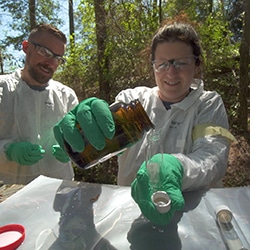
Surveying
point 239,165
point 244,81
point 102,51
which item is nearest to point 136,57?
point 102,51

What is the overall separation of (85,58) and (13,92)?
2505mm

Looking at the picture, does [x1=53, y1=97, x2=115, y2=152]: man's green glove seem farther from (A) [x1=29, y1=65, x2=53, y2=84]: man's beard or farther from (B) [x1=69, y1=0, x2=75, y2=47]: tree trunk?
(B) [x1=69, y1=0, x2=75, y2=47]: tree trunk

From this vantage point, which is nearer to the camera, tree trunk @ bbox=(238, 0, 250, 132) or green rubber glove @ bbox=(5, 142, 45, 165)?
green rubber glove @ bbox=(5, 142, 45, 165)

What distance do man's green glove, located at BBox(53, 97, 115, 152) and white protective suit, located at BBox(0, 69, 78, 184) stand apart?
0.88 metres

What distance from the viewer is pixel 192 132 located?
1145 millimetres

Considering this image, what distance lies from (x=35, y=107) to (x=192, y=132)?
3.19 feet

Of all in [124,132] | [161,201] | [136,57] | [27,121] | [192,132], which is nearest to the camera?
[161,201]

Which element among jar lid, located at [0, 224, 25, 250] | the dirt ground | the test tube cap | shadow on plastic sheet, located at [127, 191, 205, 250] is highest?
the test tube cap

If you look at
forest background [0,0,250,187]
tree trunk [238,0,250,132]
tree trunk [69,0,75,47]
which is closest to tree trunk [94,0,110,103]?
forest background [0,0,250,187]

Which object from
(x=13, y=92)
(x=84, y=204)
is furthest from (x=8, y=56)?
(x=84, y=204)

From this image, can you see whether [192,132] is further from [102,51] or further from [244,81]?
[244,81]

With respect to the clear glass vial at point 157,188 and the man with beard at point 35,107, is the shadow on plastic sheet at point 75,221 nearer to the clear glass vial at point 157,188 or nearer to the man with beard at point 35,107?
the clear glass vial at point 157,188

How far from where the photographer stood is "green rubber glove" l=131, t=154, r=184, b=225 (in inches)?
26.8

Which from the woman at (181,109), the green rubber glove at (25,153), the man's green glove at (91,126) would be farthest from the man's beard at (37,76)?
the man's green glove at (91,126)
